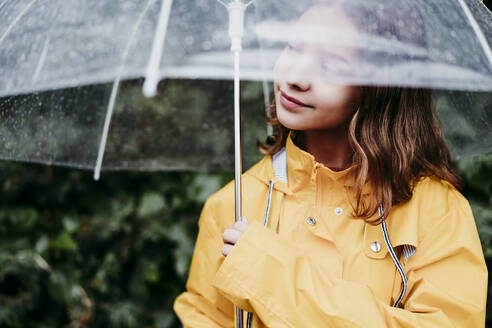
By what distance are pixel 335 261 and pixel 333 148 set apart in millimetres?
382

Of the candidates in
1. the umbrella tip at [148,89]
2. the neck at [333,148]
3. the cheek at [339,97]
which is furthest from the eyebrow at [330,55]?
the umbrella tip at [148,89]

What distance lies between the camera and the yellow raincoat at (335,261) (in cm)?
122

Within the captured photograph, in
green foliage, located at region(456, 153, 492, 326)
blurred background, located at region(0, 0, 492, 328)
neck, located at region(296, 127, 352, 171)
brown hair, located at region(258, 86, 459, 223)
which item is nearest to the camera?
brown hair, located at region(258, 86, 459, 223)

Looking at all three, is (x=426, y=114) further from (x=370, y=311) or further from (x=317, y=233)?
(x=370, y=311)

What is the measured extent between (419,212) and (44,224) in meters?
2.15

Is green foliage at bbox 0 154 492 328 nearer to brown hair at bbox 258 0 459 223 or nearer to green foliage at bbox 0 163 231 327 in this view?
green foliage at bbox 0 163 231 327

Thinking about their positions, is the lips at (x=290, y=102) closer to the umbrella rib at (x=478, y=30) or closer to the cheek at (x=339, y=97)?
the cheek at (x=339, y=97)

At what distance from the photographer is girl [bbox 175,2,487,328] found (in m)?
1.22

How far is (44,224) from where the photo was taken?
2797mm

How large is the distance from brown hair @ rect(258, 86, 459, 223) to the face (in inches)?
3.1

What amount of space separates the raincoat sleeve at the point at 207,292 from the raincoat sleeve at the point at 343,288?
0.36 m

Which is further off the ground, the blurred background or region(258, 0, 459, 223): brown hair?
region(258, 0, 459, 223): brown hair

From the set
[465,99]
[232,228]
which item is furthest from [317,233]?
[465,99]

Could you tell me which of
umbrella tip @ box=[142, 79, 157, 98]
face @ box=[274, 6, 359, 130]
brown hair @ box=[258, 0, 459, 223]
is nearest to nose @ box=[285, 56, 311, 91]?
face @ box=[274, 6, 359, 130]
